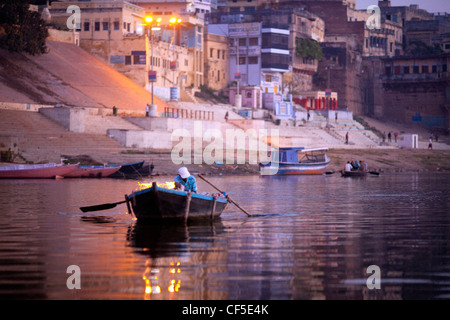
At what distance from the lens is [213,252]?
55.4 ft

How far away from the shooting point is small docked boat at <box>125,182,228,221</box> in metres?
21.5

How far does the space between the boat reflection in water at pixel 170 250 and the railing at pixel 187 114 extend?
1797 inches

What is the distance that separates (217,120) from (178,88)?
811cm

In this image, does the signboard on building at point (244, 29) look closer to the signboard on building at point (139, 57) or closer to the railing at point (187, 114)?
the signboard on building at point (139, 57)

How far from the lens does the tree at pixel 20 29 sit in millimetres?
68562

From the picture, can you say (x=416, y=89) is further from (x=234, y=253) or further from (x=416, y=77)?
(x=234, y=253)

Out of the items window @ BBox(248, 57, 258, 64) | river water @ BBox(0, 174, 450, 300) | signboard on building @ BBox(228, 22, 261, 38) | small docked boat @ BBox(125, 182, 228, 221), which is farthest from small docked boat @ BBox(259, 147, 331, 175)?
small docked boat @ BBox(125, 182, 228, 221)

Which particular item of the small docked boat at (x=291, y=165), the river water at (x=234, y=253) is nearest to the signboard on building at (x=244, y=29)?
the small docked boat at (x=291, y=165)

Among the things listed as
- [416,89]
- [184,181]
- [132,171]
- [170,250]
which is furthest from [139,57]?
[170,250]

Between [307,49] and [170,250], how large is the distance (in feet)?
278

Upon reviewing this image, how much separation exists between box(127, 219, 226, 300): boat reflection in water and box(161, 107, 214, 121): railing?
150 ft

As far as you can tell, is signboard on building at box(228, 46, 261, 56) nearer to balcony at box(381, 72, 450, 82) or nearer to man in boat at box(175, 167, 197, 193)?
balcony at box(381, 72, 450, 82)
